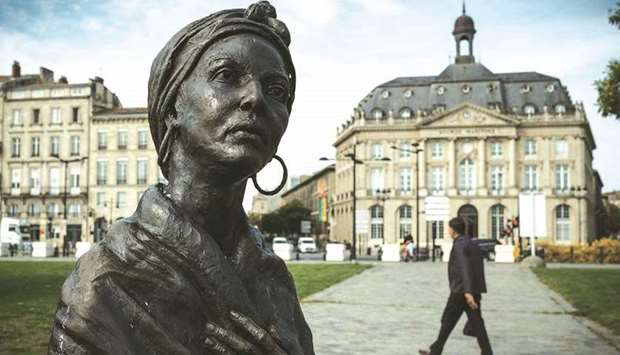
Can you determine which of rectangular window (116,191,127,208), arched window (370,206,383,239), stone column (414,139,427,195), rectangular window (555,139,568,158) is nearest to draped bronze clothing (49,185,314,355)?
rectangular window (116,191,127,208)

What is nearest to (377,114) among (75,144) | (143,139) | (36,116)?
(143,139)

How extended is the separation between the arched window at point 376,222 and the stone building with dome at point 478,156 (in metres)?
0.11

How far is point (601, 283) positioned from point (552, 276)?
371 cm

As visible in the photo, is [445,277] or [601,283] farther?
[445,277]

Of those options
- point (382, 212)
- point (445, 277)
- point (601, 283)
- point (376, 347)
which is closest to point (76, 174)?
point (382, 212)

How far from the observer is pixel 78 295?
1.38 meters

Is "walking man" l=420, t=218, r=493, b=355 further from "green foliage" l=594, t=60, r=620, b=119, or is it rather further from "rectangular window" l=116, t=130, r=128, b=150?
"rectangular window" l=116, t=130, r=128, b=150

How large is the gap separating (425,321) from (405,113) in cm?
5954

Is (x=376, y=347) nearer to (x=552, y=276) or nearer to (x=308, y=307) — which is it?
(x=308, y=307)

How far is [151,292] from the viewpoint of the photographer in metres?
1.44

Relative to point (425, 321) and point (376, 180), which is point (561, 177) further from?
point (425, 321)

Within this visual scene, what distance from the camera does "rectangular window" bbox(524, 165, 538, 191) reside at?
6291 centimetres

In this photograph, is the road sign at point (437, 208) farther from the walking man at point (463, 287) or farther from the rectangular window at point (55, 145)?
the rectangular window at point (55, 145)

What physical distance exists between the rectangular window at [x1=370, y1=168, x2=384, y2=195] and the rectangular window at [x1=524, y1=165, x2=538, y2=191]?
14916 mm
